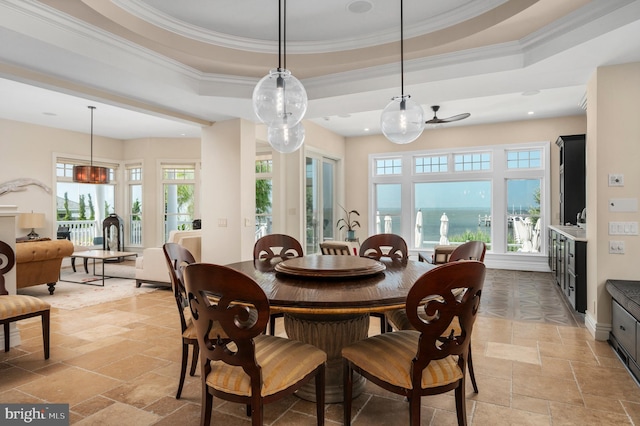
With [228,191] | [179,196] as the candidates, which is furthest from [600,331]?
[179,196]

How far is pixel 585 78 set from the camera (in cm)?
376

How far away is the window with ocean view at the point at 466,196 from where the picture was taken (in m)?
7.39

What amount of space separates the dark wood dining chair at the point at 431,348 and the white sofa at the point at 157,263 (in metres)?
4.38

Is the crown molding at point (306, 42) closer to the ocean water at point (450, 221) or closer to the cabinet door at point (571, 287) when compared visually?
the cabinet door at point (571, 287)

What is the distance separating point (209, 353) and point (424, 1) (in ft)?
10.4

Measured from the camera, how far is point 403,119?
110 inches

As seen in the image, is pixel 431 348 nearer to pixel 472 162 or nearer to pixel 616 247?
pixel 616 247

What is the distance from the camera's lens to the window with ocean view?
24.3 ft

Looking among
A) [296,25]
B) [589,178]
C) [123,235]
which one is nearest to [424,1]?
[296,25]

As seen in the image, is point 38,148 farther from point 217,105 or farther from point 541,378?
point 541,378

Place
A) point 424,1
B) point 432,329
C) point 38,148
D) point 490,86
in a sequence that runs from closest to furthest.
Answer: point 432,329
point 424,1
point 490,86
point 38,148

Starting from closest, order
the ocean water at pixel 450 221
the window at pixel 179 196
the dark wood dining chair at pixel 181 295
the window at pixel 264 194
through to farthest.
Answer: the dark wood dining chair at pixel 181 295
the window at pixel 264 194
the ocean water at pixel 450 221
the window at pixel 179 196

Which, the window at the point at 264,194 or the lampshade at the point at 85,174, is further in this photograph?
the window at the point at 264,194

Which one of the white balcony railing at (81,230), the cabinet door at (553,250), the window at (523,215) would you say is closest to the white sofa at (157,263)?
the white balcony railing at (81,230)
